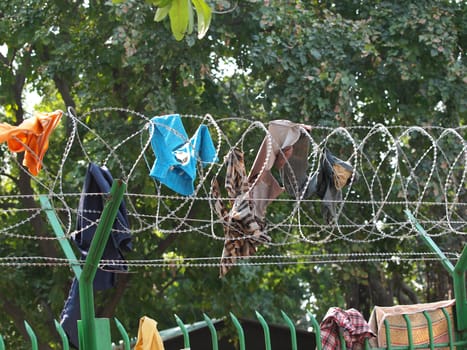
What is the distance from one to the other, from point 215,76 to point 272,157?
422cm

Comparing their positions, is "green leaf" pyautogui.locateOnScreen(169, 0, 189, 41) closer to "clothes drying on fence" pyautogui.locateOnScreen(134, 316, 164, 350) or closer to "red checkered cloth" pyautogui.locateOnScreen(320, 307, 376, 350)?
"clothes drying on fence" pyautogui.locateOnScreen(134, 316, 164, 350)

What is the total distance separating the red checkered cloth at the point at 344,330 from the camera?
4246mm

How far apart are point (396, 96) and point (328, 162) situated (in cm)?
406

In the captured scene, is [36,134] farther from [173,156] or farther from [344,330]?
[344,330]

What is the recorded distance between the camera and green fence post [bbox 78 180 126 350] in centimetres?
323

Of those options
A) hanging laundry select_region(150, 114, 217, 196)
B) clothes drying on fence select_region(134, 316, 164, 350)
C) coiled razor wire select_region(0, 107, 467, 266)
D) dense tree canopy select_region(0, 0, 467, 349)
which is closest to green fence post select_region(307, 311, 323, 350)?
clothes drying on fence select_region(134, 316, 164, 350)

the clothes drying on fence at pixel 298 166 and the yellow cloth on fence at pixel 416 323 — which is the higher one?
the clothes drying on fence at pixel 298 166

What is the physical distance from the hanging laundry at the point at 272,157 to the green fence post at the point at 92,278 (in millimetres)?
1835

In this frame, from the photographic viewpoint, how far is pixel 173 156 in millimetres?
4738

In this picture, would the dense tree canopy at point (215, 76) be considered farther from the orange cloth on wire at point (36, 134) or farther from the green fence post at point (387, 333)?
the green fence post at point (387, 333)

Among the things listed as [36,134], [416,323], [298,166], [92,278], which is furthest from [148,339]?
[298,166]

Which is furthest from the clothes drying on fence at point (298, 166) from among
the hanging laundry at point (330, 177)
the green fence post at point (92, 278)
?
the green fence post at point (92, 278)

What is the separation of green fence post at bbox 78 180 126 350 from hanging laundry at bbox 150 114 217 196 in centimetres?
142

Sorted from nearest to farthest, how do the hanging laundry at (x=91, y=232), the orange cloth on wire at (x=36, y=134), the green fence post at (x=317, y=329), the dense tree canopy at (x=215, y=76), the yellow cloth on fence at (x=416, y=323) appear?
the green fence post at (x=317, y=329) < the orange cloth on wire at (x=36, y=134) < the hanging laundry at (x=91, y=232) < the yellow cloth on fence at (x=416, y=323) < the dense tree canopy at (x=215, y=76)
